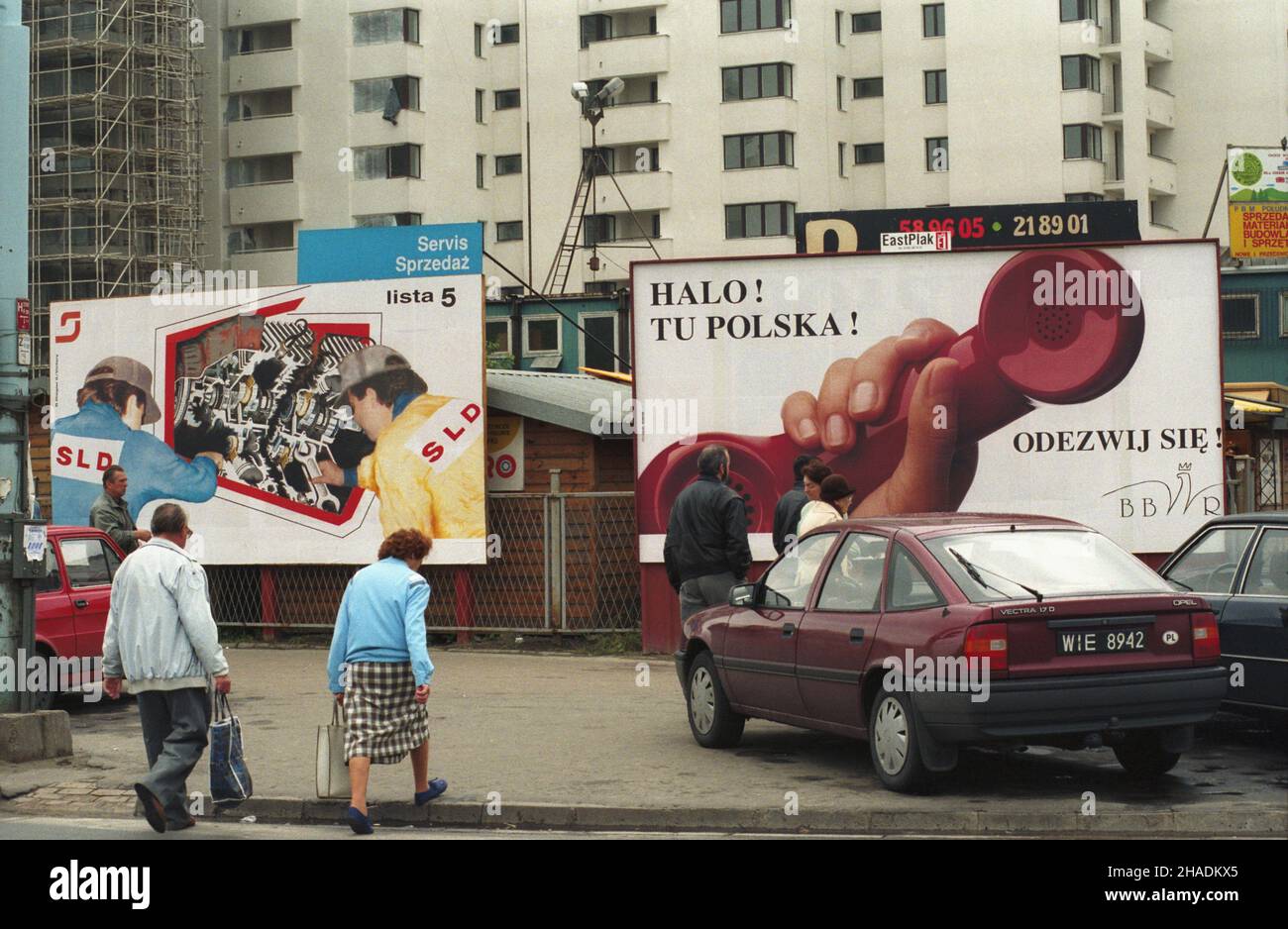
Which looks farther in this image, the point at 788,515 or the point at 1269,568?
the point at 788,515

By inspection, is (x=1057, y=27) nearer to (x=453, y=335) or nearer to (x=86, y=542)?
(x=453, y=335)

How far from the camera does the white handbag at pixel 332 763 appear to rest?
9602 mm

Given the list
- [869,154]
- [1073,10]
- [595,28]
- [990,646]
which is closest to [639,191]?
[595,28]

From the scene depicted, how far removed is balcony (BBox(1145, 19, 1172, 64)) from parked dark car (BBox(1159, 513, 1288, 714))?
53.9 metres

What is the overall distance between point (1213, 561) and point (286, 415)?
1088 cm

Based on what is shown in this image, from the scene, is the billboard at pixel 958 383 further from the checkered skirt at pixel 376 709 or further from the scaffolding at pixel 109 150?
the scaffolding at pixel 109 150

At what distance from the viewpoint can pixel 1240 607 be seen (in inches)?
427

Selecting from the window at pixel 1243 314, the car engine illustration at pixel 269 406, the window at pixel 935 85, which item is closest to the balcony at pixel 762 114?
the window at pixel 935 85

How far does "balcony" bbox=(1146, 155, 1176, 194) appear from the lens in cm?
6197

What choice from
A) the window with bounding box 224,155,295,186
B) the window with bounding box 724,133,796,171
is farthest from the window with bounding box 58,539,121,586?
the window with bounding box 224,155,295,186

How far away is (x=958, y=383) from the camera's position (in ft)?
56.6

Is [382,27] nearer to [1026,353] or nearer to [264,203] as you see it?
[264,203]

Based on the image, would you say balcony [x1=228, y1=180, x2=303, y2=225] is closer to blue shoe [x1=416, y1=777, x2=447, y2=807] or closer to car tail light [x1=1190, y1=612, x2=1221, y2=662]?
blue shoe [x1=416, y1=777, x2=447, y2=807]
